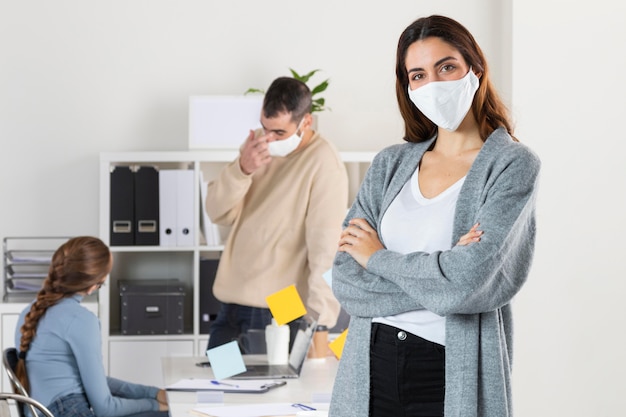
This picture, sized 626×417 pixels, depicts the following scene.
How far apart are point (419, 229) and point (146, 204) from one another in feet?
10.0

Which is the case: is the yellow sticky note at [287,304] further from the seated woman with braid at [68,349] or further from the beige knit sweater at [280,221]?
the seated woman with braid at [68,349]

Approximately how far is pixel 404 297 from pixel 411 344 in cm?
9

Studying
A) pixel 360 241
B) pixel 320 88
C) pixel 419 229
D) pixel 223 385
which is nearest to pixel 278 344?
pixel 223 385

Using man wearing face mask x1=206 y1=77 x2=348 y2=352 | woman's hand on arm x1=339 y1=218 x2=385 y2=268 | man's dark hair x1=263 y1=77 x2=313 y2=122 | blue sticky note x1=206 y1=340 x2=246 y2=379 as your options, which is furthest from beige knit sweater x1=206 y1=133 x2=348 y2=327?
woman's hand on arm x1=339 y1=218 x2=385 y2=268

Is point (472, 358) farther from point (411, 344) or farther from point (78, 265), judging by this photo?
point (78, 265)

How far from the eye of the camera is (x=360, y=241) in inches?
68.6

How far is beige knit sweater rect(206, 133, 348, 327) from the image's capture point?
3113 millimetres

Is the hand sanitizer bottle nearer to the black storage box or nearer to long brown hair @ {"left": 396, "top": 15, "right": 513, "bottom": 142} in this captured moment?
long brown hair @ {"left": 396, "top": 15, "right": 513, "bottom": 142}

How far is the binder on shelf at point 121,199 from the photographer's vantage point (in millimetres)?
4527

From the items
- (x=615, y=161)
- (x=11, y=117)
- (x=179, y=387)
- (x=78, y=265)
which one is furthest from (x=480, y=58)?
(x=11, y=117)

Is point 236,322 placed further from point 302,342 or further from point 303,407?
point 303,407

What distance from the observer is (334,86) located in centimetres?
501

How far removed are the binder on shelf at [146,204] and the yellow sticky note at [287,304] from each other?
1841 mm

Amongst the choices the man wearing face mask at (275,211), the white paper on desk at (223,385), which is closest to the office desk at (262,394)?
the white paper on desk at (223,385)
